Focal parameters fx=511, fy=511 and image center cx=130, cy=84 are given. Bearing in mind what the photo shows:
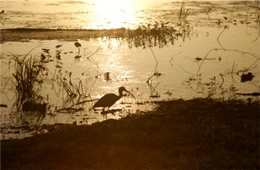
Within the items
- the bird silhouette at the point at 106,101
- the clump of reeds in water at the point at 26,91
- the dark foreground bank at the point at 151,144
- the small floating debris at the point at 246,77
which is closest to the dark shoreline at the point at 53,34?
the clump of reeds in water at the point at 26,91

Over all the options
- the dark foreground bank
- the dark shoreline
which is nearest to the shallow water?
the dark shoreline

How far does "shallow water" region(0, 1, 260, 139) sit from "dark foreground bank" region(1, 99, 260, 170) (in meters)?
0.91

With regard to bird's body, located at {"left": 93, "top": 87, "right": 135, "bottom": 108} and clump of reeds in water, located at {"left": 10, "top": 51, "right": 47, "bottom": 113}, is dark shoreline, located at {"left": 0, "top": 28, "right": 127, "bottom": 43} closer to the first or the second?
clump of reeds in water, located at {"left": 10, "top": 51, "right": 47, "bottom": 113}

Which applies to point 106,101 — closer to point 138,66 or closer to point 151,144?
point 151,144

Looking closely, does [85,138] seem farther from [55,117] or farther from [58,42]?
[58,42]

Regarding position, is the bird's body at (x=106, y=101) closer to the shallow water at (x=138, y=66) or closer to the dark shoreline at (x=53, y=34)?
the shallow water at (x=138, y=66)

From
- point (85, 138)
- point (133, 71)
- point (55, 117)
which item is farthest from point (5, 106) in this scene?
point (133, 71)

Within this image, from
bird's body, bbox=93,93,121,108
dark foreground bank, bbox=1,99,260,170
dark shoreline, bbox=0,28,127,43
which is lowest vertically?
dark foreground bank, bbox=1,99,260,170

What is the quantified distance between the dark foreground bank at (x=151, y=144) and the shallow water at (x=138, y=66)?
35.7 inches

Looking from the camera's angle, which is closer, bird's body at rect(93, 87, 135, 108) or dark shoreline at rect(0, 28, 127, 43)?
bird's body at rect(93, 87, 135, 108)

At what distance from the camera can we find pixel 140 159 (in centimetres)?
590

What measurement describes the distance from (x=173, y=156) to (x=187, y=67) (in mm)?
6509

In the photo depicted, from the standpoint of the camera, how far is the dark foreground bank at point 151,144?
582cm

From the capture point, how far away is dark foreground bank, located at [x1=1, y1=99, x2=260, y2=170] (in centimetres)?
582
